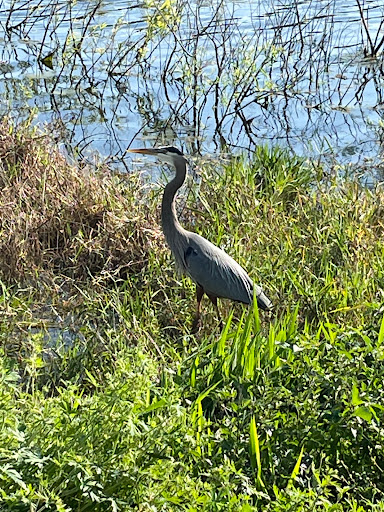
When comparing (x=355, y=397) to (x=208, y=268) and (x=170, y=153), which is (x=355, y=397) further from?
(x=170, y=153)

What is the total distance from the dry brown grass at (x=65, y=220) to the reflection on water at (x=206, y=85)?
4.57ft

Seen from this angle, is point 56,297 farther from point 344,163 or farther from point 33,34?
point 33,34

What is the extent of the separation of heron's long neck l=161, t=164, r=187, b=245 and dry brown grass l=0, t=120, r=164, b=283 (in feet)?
1.08

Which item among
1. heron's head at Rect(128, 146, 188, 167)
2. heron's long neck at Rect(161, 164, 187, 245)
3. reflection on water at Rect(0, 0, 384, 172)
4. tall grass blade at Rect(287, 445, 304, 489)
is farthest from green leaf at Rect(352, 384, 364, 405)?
reflection on water at Rect(0, 0, 384, 172)

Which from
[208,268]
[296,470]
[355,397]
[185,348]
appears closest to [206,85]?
[208,268]

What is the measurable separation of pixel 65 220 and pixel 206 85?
4.09 metres

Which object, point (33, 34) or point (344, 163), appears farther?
point (33, 34)

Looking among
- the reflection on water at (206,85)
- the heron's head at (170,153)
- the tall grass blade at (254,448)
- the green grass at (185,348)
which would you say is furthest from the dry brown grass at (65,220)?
the tall grass blade at (254,448)

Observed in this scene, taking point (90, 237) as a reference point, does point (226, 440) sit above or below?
below

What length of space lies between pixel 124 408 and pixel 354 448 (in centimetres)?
94

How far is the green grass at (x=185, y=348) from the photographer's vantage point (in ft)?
8.00

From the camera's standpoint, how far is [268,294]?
448 centimetres

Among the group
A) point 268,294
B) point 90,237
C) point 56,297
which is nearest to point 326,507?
point 268,294

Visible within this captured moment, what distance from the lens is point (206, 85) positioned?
8.89 m
